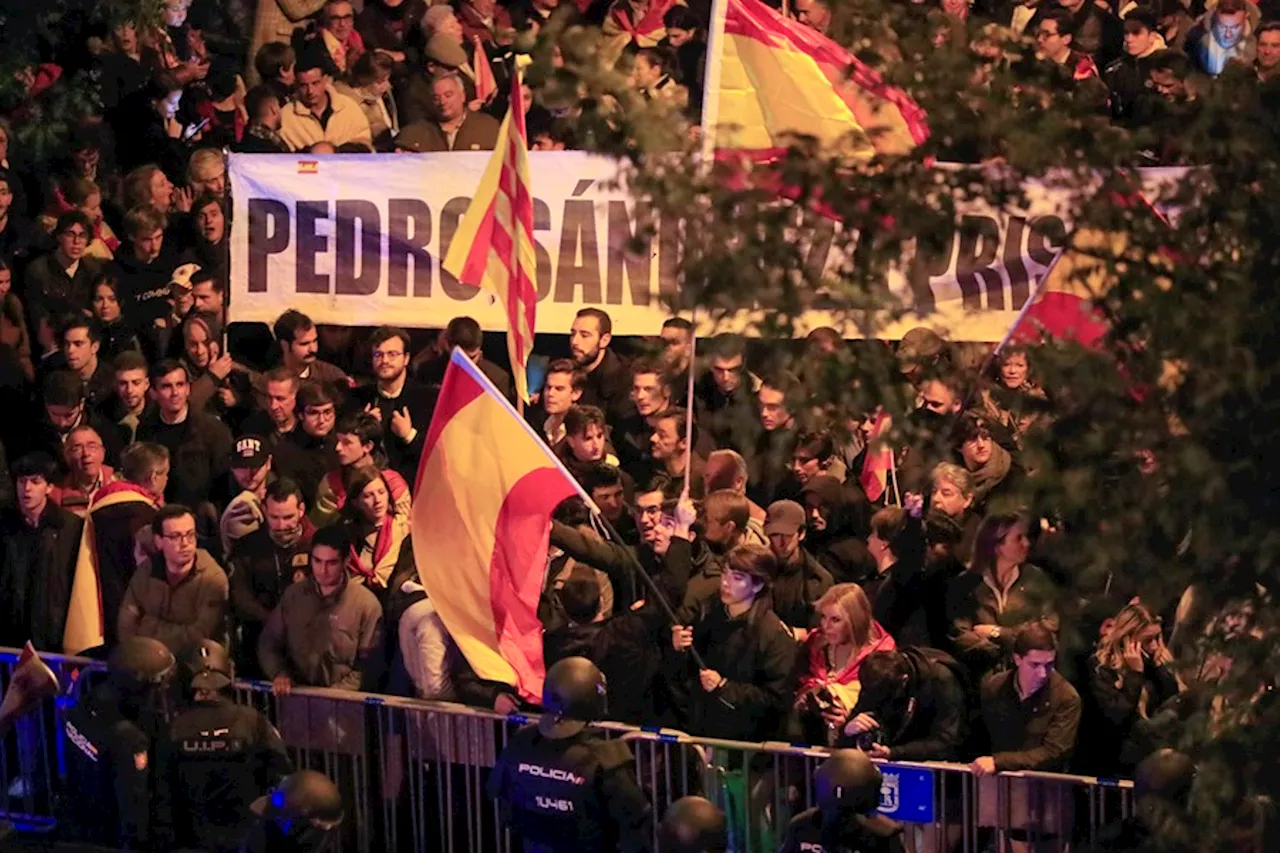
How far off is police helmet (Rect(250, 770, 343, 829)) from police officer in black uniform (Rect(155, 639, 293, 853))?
1.11 m

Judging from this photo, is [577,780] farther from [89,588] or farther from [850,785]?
[89,588]

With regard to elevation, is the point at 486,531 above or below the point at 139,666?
above

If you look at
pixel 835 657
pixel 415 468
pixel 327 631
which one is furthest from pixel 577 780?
pixel 415 468

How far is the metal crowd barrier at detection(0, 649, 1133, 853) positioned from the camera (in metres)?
9.22

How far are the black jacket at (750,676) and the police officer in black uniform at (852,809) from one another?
1.15 metres

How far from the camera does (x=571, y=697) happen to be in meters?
8.83

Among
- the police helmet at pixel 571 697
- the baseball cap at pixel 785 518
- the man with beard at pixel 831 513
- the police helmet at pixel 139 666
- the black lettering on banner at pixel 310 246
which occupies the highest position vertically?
the black lettering on banner at pixel 310 246

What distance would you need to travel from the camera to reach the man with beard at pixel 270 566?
11.0 meters

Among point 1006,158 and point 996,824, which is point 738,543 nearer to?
point 996,824

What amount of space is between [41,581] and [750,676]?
3962 mm

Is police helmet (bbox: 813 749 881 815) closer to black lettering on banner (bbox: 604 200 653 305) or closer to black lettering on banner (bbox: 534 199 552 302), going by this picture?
black lettering on banner (bbox: 604 200 653 305)

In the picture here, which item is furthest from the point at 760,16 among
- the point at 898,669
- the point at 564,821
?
the point at 564,821


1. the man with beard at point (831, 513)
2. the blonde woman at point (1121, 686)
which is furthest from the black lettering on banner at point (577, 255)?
the blonde woman at point (1121, 686)

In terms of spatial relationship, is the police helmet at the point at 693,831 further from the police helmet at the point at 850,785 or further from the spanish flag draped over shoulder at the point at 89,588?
the spanish flag draped over shoulder at the point at 89,588
